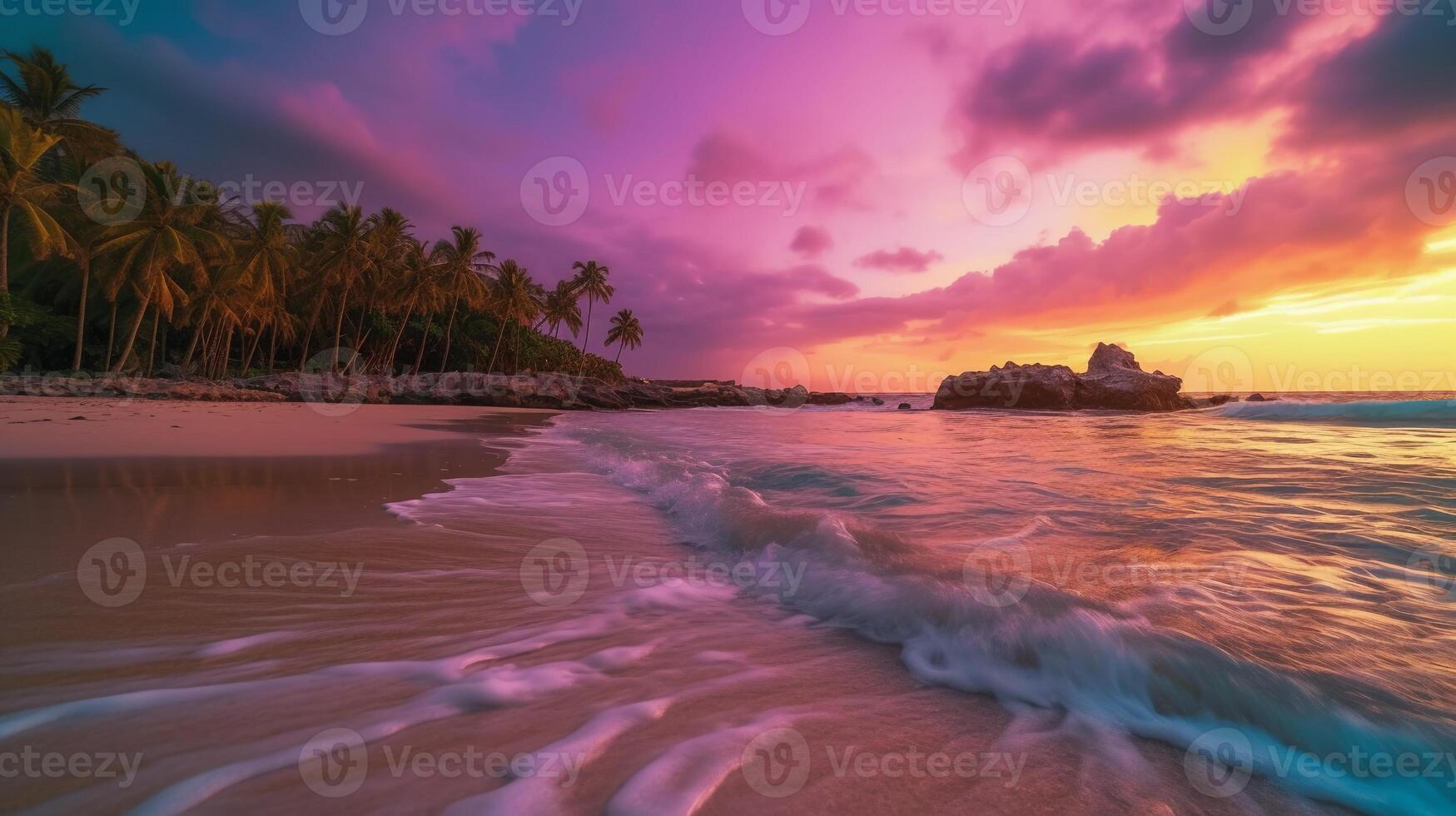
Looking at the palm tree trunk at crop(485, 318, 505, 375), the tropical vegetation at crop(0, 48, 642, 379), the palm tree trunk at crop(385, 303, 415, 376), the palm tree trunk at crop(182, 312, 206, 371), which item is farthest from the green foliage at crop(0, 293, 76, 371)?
the palm tree trunk at crop(485, 318, 505, 375)

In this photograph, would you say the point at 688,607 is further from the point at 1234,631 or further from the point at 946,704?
the point at 1234,631

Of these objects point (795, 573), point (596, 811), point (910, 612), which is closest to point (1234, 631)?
point (910, 612)

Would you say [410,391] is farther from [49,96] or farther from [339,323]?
[49,96]

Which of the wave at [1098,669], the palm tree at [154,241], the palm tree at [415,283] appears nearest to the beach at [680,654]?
the wave at [1098,669]

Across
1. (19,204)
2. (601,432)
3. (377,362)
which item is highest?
(19,204)

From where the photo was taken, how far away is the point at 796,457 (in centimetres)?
964

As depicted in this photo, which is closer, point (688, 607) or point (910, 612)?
point (910, 612)

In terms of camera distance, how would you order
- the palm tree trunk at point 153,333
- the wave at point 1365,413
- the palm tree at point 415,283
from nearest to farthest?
the wave at point 1365,413 < the palm tree trunk at point 153,333 < the palm tree at point 415,283

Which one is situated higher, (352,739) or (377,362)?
(377,362)

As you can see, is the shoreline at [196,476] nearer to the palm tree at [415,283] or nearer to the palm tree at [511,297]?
the palm tree at [415,283]

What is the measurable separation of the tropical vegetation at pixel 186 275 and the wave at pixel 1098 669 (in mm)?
33527

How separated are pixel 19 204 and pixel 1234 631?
36408 millimetres

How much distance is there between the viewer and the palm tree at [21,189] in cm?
2102

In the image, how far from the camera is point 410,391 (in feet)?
111
